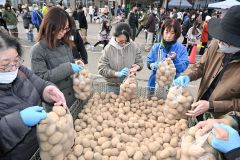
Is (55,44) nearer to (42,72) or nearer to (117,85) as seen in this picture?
(42,72)

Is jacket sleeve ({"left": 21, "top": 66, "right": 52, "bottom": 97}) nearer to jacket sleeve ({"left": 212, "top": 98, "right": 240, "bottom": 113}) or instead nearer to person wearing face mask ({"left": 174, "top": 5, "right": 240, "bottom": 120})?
person wearing face mask ({"left": 174, "top": 5, "right": 240, "bottom": 120})

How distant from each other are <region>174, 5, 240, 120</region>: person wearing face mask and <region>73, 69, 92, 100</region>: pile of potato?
88 centimetres

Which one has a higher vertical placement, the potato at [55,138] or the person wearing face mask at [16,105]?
the person wearing face mask at [16,105]

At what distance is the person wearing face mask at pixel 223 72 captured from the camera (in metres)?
1.83

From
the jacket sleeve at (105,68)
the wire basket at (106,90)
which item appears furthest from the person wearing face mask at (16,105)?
the jacket sleeve at (105,68)

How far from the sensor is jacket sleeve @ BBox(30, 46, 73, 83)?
7.65 ft

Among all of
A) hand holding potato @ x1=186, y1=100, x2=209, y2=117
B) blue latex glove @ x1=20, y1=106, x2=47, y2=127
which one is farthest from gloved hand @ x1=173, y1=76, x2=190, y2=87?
blue latex glove @ x1=20, y1=106, x2=47, y2=127

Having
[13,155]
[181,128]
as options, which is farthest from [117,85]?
[13,155]

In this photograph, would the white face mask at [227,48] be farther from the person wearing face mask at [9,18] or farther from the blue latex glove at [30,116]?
the person wearing face mask at [9,18]

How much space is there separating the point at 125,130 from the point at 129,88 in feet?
1.73

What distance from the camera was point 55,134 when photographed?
1523 millimetres

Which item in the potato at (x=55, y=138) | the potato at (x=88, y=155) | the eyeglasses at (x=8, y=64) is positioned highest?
the eyeglasses at (x=8, y=64)

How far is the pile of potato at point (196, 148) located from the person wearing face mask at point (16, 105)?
0.89 metres

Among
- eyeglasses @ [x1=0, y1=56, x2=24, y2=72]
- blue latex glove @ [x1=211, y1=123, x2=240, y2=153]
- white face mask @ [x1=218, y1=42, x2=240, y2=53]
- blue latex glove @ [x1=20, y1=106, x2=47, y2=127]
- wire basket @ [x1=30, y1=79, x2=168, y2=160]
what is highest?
white face mask @ [x1=218, y1=42, x2=240, y2=53]
